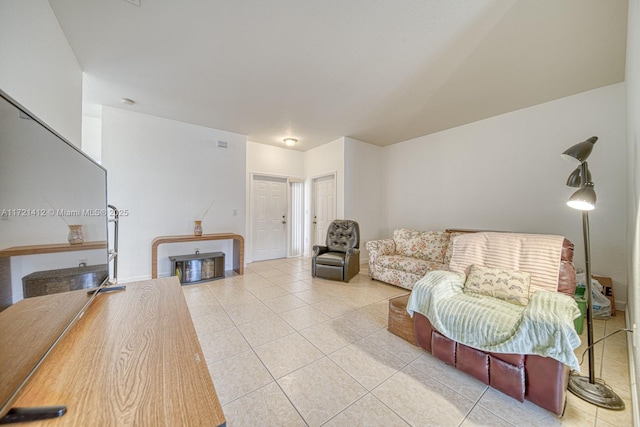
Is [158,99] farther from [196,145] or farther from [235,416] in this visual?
[235,416]

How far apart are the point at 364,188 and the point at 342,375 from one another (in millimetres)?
3869

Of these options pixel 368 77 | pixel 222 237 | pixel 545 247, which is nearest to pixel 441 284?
pixel 545 247

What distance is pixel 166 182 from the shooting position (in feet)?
12.8

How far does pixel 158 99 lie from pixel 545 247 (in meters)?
4.69

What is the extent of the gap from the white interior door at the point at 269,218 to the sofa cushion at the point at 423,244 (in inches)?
108

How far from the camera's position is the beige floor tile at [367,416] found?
1310mm

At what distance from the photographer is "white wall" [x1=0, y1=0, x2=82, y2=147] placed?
124 cm

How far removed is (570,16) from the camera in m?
1.84

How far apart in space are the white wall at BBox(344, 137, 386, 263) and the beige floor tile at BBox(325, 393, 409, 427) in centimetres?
346

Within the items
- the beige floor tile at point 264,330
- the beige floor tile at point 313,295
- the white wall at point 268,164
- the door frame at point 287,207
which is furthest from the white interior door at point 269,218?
the beige floor tile at point 264,330

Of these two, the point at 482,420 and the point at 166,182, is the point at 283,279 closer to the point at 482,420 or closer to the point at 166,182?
the point at 166,182

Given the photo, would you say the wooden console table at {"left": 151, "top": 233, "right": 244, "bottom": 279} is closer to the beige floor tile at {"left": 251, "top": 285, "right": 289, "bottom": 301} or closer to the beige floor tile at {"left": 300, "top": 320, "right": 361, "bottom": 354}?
the beige floor tile at {"left": 251, "top": 285, "right": 289, "bottom": 301}

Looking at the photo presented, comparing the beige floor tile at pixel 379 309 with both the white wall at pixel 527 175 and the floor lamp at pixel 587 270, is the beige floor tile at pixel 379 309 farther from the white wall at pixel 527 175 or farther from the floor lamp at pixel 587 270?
the white wall at pixel 527 175

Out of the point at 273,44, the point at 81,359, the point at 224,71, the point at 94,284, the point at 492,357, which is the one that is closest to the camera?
the point at 81,359
